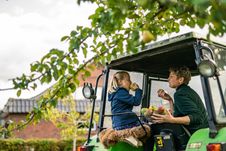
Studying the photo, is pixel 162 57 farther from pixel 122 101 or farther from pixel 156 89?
pixel 156 89

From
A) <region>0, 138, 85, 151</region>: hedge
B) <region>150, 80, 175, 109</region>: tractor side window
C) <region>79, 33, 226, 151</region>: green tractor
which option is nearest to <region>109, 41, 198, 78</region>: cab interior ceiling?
<region>79, 33, 226, 151</region>: green tractor

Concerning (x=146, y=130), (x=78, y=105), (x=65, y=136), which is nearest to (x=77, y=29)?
(x=146, y=130)

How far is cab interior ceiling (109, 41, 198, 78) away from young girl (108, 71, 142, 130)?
0.36 m

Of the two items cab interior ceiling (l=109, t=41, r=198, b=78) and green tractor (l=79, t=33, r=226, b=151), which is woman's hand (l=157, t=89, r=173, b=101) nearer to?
green tractor (l=79, t=33, r=226, b=151)

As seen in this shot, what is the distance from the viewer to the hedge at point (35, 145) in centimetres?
2328

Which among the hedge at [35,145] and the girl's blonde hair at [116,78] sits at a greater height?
the girl's blonde hair at [116,78]

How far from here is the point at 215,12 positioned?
1.69 m

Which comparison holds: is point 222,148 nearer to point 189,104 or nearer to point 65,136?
point 189,104

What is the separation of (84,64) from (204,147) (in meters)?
1.98

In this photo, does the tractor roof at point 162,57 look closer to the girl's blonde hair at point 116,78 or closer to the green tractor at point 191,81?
the green tractor at point 191,81

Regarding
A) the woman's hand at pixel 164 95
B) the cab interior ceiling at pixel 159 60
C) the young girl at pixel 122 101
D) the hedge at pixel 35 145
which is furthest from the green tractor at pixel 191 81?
the hedge at pixel 35 145

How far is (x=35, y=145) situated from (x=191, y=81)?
19.4 meters

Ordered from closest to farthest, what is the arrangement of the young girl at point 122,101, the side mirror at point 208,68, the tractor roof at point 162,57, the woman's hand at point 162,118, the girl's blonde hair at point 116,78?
the side mirror at point 208,68 < the woman's hand at point 162,118 < the tractor roof at point 162,57 < the young girl at point 122,101 < the girl's blonde hair at point 116,78

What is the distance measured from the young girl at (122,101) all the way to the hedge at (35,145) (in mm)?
18538
